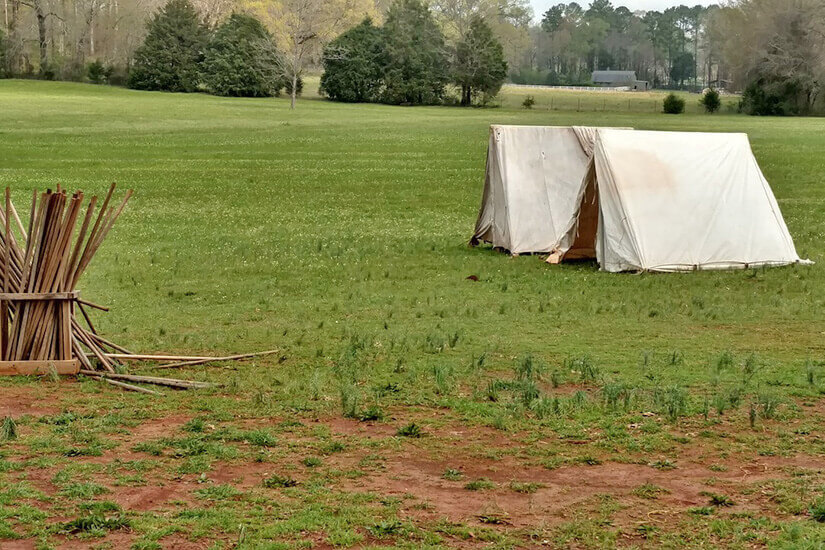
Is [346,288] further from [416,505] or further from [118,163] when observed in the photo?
[118,163]

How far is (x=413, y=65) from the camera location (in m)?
91.1

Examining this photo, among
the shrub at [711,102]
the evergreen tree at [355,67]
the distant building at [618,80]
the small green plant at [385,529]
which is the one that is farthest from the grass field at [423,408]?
the distant building at [618,80]

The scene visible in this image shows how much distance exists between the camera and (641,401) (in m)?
9.63

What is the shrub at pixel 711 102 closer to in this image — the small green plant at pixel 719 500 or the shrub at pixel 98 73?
the shrub at pixel 98 73

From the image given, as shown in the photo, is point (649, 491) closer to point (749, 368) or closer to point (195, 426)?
point (195, 426)

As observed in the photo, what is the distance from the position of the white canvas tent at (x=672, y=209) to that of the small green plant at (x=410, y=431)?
10.0m

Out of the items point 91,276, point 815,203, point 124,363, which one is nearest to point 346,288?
point 91,276

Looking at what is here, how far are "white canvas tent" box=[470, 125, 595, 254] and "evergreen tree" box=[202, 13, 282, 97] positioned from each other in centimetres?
6899

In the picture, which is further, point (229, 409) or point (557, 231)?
point (557, 231)

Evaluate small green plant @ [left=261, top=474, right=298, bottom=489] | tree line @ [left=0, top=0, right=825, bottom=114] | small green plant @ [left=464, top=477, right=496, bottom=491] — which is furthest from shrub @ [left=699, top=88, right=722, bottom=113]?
small green plant @ [left=261, top=474, right=298, bottom=489]

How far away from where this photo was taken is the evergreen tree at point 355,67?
295 ft

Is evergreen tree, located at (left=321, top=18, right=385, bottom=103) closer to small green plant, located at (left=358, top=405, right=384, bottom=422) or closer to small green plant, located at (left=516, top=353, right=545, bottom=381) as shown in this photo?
small green plant, located at (left=516, top=353, right=545, bottom=381)

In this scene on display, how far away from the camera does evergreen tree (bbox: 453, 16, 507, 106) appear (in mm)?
92000

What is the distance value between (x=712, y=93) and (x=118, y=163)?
62.6 m
